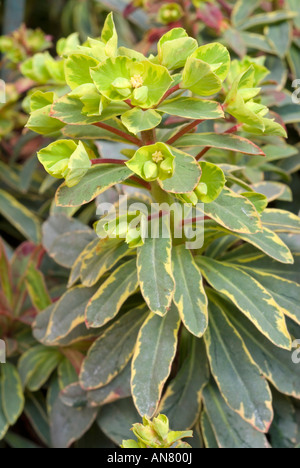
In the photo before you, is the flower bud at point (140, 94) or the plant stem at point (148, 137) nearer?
the flower bud at point (140, 94)

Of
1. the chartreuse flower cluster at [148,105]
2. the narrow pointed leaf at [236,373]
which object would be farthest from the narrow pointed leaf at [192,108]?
the narrow pointed leaf at [236,373]

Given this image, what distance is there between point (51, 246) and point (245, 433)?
51cm

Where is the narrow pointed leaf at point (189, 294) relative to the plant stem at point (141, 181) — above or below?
below

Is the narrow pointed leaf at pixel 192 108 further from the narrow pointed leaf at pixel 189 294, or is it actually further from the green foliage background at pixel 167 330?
the narrow pointed leaf at pixel 189 294

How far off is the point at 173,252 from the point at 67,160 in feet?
0.87

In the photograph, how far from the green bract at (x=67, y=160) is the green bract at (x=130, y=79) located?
0.09 meters

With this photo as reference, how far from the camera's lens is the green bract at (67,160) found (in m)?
0.73

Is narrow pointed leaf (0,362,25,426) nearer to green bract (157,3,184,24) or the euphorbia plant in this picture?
the euphorbia plant

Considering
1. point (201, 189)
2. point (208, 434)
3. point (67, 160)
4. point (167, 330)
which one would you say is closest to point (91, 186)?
point (67, 160)

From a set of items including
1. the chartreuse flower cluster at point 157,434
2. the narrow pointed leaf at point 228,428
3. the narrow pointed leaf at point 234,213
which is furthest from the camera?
the narrow pointed leaf at point 228,428

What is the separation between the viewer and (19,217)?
4.65ft

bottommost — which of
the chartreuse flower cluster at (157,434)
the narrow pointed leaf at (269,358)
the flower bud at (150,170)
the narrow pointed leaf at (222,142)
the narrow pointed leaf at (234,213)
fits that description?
the narrow pointed leaf at (269,358)

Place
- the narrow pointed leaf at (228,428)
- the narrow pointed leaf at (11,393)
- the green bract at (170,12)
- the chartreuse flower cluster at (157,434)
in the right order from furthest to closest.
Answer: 1. the green bract at (170,12)
2. the narrow pointed leaf at (11,393)
3. the narrow pointed leaf at (228,428)
4. the chartreuse flower cluster at (157,434)
